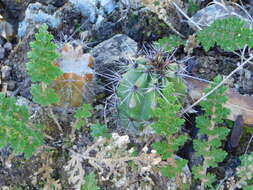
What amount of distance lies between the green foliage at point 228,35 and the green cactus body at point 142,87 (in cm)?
26

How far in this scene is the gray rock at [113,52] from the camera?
2.66 metres

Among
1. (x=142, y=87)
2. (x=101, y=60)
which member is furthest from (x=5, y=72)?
(x=142, y=87)

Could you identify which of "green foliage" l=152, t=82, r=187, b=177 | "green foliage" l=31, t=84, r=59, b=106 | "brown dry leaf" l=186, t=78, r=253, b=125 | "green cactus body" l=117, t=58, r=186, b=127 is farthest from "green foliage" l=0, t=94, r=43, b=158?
"brown dry leaf" l=186, t=78, r=253, b=125

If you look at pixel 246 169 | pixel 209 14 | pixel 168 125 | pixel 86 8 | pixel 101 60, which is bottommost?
pixel 246 169

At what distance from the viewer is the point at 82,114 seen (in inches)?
89.7

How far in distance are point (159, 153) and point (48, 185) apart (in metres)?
0.64

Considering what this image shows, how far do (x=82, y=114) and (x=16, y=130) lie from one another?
39 cm

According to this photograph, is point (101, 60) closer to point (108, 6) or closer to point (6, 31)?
point (108, 6)

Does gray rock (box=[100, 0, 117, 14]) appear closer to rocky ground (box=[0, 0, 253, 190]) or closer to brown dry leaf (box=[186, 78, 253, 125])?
rocky ground (box=[0, 0, 253, 190])

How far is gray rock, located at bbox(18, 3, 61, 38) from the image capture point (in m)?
2.94

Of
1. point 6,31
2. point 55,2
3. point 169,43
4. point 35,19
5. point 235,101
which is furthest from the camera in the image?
point 55,2

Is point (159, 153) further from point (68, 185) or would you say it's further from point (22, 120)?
point (22, 120)

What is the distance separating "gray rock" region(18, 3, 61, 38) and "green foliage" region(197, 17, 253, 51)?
1.13 metres

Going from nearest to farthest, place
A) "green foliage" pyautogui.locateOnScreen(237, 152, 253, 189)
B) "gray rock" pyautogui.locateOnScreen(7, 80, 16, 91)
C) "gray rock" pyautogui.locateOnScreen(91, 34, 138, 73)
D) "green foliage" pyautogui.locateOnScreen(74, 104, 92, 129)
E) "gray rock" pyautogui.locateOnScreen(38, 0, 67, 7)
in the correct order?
"green foliage" pyautogui.locateOnScreen(237, 152, 253, 189) < "green foliage" pyautogui.locateOnScreen(74, 104, 92, 129) < "gray rock" pyautogui.locateOnScreen(91, 34, 138, 73) < "gray rock" pyautogui.locateOnScreen(7, 80, 16, 91) < "gray rock" pyautogui.locateOnScreen(38, 0, 67, 7)
